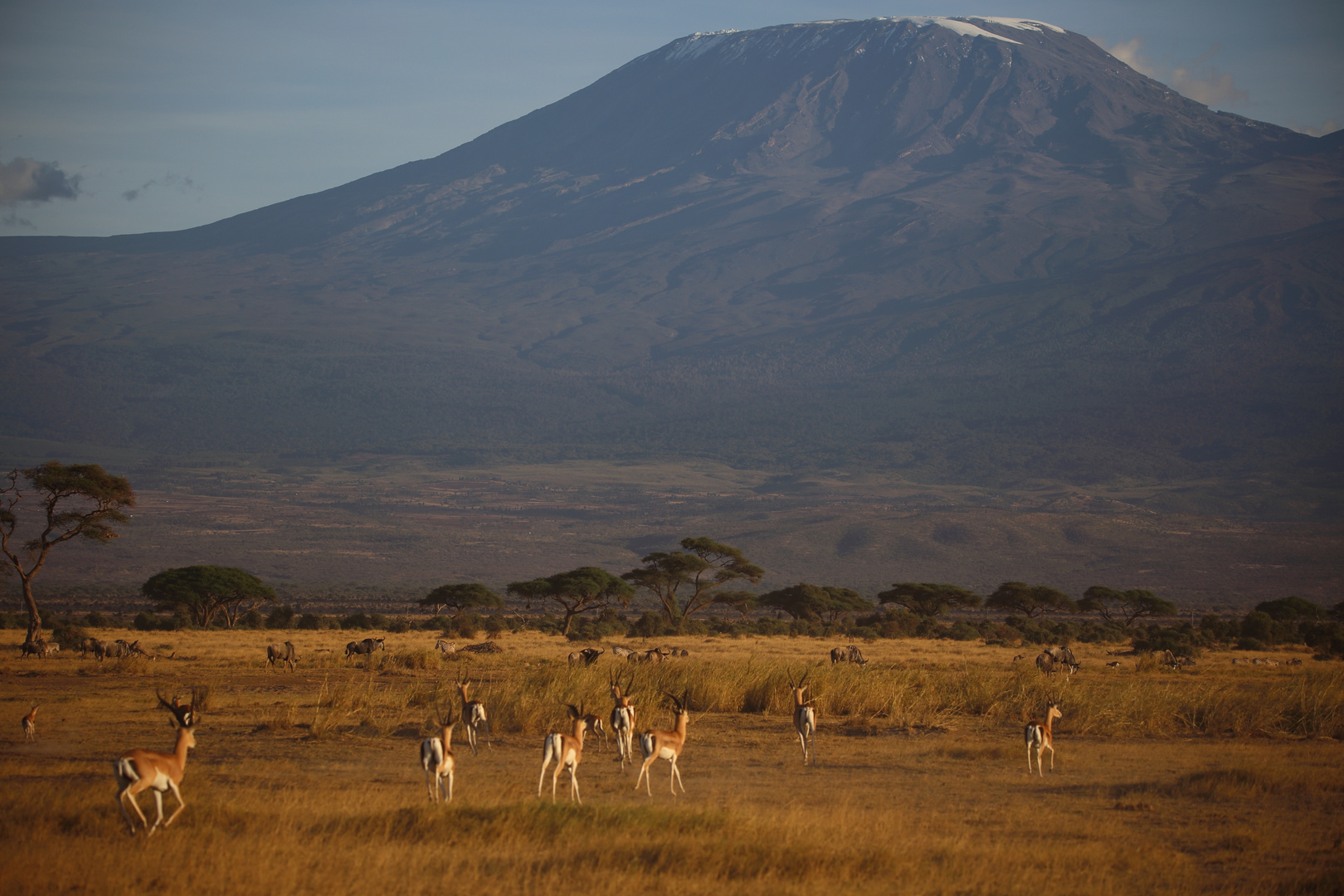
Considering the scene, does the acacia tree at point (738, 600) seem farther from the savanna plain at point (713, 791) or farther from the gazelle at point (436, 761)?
the gazelle at point (436, 761)

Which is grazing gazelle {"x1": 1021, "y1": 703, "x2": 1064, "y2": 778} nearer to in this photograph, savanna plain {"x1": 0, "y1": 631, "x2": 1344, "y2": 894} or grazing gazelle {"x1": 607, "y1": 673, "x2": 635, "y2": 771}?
savanna plain {"x1": 0, "y1": 631, "x2": 1344, "y2": 894}

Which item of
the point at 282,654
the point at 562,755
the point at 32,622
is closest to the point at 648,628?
the point at 282,654

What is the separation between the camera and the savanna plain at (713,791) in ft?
28.2

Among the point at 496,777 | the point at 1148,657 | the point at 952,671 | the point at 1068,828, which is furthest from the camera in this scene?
the point at 1148,657

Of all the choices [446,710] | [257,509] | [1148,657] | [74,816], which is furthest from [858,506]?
[74,816]

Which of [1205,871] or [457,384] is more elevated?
[457,384]

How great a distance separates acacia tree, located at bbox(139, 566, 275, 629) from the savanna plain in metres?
17.7

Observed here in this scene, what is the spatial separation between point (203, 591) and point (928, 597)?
30.2m

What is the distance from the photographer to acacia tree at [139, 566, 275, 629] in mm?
39281

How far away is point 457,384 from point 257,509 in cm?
8105

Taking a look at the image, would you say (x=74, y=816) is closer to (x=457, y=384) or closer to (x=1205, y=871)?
(x=1205, y=871)

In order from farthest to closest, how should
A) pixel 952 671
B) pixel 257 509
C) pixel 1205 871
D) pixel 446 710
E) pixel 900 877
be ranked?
pixel 257 509
pixel 952 671
pixel 446 710
pixel 1205 871
pixel 900 877

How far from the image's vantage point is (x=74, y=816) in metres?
9.35

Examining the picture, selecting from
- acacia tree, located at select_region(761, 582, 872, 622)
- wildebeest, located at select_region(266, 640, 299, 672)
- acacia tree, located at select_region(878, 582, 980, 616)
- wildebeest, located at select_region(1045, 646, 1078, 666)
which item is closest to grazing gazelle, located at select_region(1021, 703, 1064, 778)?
wildebeest, located at select_region(1045, 646, 1078, 666)
